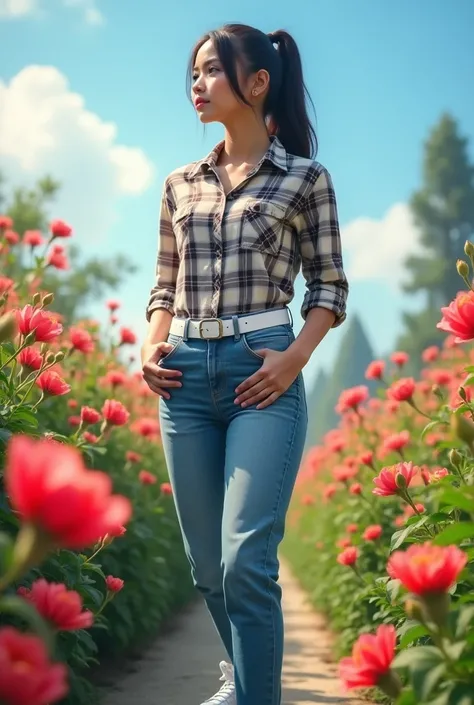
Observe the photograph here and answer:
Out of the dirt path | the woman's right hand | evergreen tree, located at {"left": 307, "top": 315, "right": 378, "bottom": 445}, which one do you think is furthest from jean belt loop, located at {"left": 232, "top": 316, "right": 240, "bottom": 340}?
evergreen tree, located at {"left": 307, "top": 315, "right": 378, "bottom": 445}

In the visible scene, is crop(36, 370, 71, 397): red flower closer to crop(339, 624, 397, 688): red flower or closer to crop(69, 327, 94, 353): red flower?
crop(69, 327, 94, 353): red flower

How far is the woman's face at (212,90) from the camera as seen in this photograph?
103 inches

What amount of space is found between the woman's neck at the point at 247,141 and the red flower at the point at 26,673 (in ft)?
6.50

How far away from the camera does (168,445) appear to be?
2572mm

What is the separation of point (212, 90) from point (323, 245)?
22.1 inches

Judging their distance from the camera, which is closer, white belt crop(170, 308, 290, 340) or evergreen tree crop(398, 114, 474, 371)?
white belt crop(170, 308, 290, 340)

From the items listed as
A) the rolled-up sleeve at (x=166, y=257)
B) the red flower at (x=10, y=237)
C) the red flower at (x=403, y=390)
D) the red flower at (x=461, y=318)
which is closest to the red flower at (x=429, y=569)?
the red flower at (x=461, y=318)

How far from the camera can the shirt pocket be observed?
252cm

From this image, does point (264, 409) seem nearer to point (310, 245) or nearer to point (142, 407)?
point (310, 245)

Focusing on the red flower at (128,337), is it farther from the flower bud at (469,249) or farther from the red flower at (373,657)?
Result: the red flower at (373,657)

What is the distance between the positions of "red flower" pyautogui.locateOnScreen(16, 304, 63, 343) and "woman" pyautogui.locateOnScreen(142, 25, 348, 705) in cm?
33

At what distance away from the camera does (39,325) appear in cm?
238

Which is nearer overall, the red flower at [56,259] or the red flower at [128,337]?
the red flower at [56,259]

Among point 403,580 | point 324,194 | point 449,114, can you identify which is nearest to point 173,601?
point 324,194
